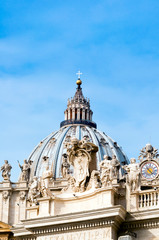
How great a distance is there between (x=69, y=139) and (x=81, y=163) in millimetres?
79019

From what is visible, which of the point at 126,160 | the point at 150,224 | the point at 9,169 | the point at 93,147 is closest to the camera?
the point at 150,224

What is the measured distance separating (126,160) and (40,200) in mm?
84104

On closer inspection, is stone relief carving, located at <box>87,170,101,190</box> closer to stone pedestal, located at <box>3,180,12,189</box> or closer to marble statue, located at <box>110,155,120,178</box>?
marble statue, located at <box>110,155,120,178</box>

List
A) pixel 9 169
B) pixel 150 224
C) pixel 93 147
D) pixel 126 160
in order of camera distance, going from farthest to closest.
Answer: pixel 126 160 < pixel 9 169 < pixel 93 147 < pixel 150 224

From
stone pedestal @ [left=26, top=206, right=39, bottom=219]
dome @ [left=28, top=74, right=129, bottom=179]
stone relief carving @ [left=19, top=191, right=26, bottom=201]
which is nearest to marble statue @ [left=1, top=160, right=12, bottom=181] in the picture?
stone relief carving @ [left=19, top=191, right=26, bottom=201]

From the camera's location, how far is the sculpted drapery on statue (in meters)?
51.0

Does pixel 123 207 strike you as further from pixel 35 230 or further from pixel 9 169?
pixel 9 169

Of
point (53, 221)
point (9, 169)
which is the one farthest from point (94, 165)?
point (9, 169)

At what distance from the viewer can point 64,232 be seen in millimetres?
49031

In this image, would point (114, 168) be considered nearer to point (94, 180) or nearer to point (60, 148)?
point (94, 180)

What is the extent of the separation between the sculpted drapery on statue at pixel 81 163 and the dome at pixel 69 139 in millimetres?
73127

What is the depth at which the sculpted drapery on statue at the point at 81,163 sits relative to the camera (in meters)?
51.0

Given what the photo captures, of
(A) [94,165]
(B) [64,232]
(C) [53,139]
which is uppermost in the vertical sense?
(C) [53,139]

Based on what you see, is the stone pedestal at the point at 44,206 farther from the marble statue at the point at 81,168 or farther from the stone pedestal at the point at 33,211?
the marble statue at the point at 81,168
